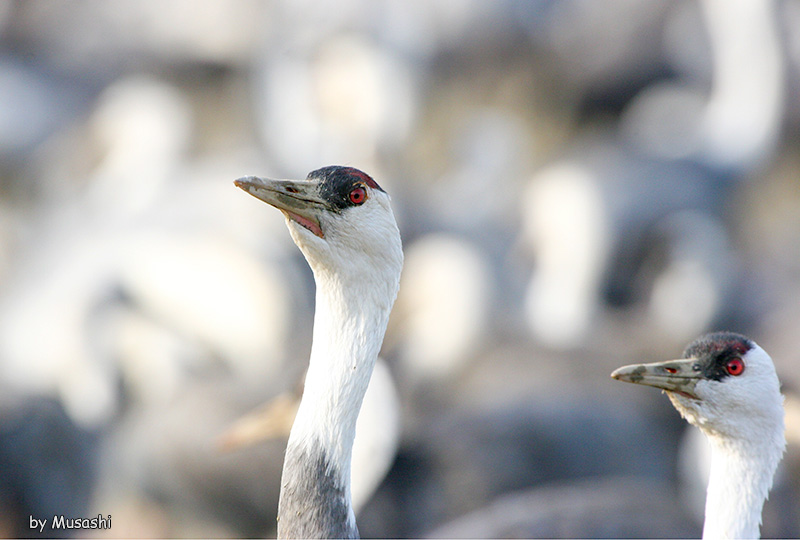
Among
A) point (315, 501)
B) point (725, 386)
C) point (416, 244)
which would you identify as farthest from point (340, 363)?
point (416, 244)

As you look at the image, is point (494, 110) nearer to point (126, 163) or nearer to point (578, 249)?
point (578, 249)

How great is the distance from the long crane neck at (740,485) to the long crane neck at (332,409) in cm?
72

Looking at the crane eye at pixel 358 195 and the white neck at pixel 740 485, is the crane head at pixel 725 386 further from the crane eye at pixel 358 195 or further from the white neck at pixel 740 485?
the crane eye at pixel 358 195

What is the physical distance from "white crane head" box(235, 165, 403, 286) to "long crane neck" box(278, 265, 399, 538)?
0.11ft

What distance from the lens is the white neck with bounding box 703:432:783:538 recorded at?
1.94 m

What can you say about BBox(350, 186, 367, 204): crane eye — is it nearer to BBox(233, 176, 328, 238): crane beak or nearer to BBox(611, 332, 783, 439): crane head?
BBox(233, 176, 328, 238): crane beak

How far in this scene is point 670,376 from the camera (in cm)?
199

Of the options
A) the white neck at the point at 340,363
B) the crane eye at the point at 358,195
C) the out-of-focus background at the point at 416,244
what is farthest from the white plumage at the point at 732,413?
the out-of-focus background at the point at 416,244

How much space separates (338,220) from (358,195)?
7cm

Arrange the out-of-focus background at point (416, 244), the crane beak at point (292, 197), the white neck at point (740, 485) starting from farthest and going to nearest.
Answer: the out-of-focus background at point (416, 244) < the white neck at point (740, 485) < the crane beak at point (292, 197)

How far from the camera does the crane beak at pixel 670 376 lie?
1977mm

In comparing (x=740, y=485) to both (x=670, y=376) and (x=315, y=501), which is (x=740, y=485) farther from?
(x=315, y=501)

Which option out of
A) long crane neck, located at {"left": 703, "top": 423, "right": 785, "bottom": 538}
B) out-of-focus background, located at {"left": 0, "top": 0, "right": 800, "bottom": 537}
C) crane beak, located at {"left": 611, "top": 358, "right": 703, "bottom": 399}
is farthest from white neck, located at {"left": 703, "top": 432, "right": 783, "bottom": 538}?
out-of-focus background, located at {"left": 0, "top": 0, "right": 800, "bottom": 537}

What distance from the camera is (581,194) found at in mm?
5598
